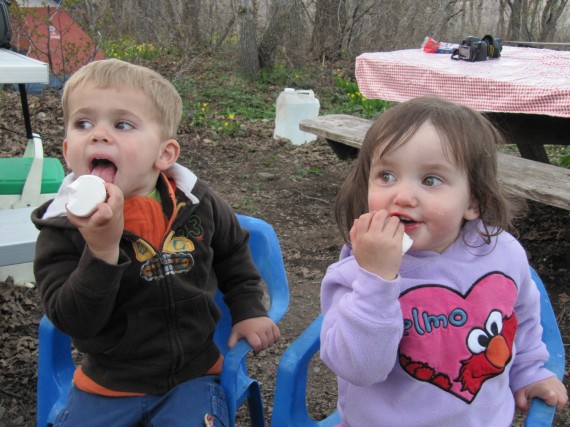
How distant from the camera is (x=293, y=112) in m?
5.95

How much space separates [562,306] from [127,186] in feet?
7.60

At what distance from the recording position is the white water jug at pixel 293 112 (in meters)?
5.90

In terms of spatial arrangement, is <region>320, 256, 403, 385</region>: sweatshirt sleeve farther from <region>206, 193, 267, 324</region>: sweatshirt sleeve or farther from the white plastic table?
the white plastic table

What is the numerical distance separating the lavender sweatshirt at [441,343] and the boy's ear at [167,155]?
0.52 meters

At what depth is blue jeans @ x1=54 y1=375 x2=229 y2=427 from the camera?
1462mm

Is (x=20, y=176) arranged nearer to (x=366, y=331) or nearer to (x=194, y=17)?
(x=366, y=331)

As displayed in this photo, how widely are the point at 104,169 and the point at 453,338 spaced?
0.84 meters

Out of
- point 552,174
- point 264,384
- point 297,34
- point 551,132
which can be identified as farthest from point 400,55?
point 297,34

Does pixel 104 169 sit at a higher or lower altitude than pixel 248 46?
higher

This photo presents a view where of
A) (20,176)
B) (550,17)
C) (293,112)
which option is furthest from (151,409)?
(550,17)

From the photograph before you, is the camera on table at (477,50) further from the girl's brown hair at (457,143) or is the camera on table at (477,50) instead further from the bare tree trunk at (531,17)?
the bare tree trunk at (531,17)

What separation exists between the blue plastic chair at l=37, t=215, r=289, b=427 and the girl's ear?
2.06 ft

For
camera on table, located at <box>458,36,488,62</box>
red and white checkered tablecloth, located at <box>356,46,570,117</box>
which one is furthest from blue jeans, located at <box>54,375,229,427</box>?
camera on table, located at <box>458,36,488,62</box>

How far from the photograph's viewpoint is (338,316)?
1183 millimetres
